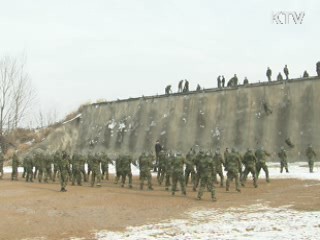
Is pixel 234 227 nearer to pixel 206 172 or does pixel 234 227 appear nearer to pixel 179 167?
pixel 206 172

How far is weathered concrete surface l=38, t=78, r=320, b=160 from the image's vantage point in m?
34.1

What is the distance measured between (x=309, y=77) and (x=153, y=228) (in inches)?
1032

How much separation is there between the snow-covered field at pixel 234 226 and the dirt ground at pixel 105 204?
2.32ft

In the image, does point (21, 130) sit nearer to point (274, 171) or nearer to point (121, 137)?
point (121, 137)

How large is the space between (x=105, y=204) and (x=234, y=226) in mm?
6484

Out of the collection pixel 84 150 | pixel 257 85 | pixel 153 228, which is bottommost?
pixel 153 228

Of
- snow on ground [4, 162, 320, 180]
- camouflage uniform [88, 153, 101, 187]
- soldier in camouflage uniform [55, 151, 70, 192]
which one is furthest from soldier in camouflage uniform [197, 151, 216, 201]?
snow on ground [4, 162, 320, 180]

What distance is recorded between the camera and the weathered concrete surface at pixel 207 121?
1342 inches

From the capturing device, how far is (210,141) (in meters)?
37.4

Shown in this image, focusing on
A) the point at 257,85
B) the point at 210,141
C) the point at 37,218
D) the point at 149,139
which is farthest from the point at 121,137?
the point at 37,218

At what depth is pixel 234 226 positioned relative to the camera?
12172mm

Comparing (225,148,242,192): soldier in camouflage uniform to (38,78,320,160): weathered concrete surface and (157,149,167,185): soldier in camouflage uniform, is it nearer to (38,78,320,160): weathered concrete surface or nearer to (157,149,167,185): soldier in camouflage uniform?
(157,149,167,185): soldier in camouflage uniform

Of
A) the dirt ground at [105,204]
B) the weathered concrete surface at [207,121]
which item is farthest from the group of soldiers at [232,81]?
the dirt ground at [105,204]

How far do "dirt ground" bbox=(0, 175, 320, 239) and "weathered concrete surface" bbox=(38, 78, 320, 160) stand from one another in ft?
40.3
